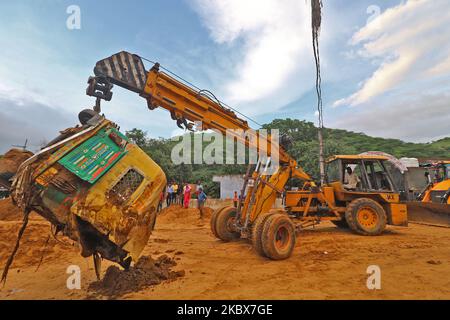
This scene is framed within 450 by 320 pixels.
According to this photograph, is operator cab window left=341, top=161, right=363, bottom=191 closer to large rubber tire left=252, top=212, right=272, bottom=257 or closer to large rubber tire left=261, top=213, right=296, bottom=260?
large rubber tire left=261, top=213, right=296, bottom=260

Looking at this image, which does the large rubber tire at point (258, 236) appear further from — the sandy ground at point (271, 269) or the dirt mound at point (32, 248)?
the dirt mound at point (32, 248)

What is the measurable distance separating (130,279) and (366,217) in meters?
6.86

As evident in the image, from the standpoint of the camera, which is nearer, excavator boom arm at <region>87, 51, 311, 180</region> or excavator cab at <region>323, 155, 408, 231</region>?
excavator boom arm at <region>87, 51, 311, 180</region>

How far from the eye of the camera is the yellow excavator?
205 inches

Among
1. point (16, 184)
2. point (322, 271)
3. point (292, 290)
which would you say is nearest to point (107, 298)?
point (16, 184)

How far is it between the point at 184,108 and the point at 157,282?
3383 mm

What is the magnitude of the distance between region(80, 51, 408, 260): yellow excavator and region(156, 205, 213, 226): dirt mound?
6.25 m

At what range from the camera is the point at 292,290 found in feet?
12.9

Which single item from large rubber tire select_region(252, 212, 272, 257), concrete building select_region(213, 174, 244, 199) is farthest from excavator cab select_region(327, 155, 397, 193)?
concrete building select_region(213, 174, 244, 199)

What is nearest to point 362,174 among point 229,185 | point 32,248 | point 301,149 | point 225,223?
point 225,223

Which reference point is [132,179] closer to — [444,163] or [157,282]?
[157,282]

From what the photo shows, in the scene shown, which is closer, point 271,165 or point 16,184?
point 16,184

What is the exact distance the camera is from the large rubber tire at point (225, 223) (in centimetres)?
755
